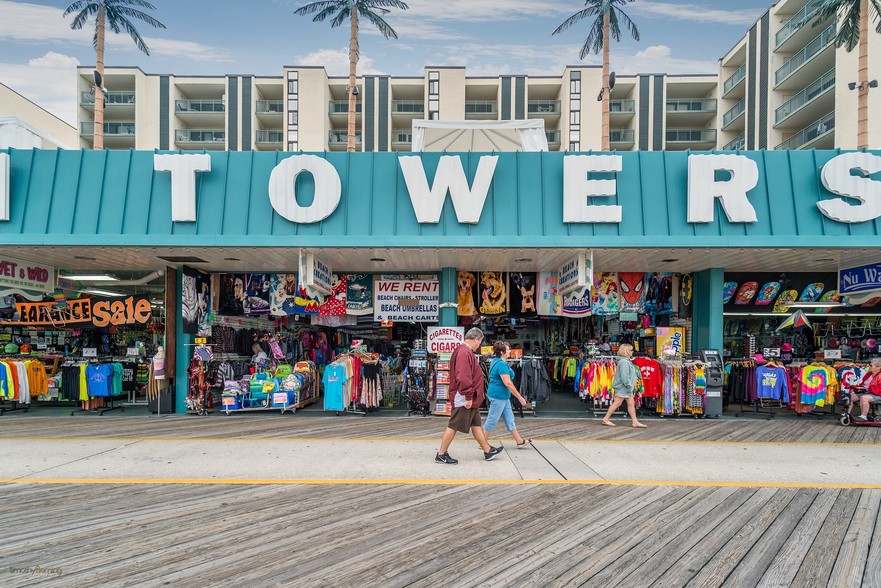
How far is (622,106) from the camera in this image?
4472cm

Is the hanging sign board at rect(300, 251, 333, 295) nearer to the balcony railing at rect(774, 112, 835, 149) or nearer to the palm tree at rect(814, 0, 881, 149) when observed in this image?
the palm tree at rect(814, 0, 881, 149)

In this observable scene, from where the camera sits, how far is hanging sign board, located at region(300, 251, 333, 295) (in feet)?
34.4

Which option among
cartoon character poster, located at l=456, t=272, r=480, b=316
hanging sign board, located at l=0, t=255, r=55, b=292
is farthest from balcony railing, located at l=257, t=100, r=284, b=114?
cartoon character poster, located at l=456, t=272, r=480, b=316

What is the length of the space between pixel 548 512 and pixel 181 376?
32.3ft

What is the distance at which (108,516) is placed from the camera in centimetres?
525

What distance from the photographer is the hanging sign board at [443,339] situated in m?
11.5

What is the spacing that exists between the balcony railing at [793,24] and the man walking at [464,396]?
35.7 meters

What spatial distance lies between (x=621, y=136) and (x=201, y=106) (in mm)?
37759

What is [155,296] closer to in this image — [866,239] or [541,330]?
[541,330]

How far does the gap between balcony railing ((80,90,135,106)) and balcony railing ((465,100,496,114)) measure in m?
29.4

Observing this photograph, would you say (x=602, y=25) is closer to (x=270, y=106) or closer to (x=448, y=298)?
(x=448, y=298)

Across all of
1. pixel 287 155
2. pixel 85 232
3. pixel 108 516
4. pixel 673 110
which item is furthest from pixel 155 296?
pixel 673 110

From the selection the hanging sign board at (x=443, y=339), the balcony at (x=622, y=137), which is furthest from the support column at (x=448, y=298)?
the balcony at (x=622, y=137)

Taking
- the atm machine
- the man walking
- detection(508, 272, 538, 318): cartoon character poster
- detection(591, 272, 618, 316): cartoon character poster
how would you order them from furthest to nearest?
detection(508, 272, 538, 318): cartoon character poster < detection(591, 272, 618, 316): cartoon character poster < the atm machine < the man walking
